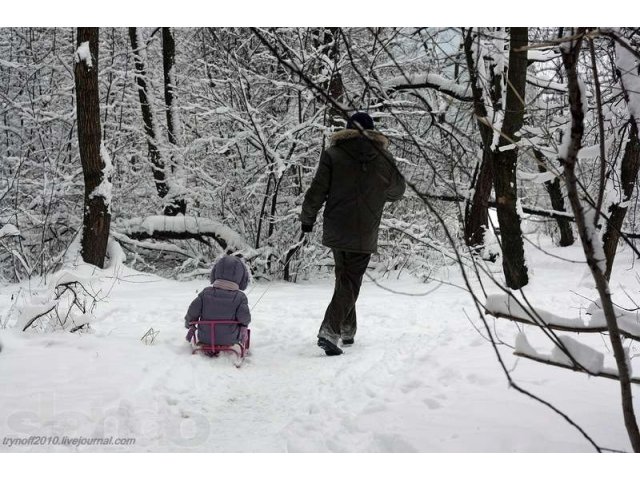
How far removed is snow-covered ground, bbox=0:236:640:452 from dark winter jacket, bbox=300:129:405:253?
93cm

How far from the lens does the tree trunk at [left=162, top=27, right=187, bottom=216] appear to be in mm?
10201

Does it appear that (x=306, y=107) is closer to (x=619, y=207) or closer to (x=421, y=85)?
(x=421, y=85)

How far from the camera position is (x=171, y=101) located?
34.5 feet

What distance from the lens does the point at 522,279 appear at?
6.88 m

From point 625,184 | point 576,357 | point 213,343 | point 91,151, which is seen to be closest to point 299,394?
point 213,343

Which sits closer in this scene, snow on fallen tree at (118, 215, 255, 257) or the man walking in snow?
the man walking in snow

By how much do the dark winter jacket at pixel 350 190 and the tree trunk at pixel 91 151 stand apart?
432cm

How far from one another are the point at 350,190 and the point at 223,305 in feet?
4.27

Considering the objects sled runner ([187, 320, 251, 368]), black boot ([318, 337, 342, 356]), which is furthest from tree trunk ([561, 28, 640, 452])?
sled runner ([187, 320, 251, 368])

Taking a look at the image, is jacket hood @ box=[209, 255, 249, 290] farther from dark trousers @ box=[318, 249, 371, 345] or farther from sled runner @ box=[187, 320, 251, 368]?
dark trousers @ box=[318, 249, 371, 345]

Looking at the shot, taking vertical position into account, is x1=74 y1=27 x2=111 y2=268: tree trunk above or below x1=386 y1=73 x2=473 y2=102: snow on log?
below

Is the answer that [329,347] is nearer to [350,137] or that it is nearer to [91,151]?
[350,137]

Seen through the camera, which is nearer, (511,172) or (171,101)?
(511,172)

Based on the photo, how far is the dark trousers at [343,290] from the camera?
4418 millimetres
